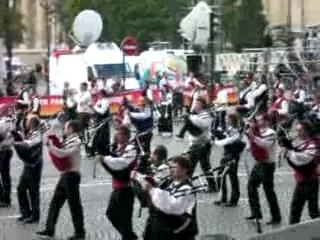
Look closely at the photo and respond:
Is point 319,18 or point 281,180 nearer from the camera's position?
point 281,180

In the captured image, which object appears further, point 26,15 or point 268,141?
point 26,15

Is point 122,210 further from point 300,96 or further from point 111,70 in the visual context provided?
point 111,70

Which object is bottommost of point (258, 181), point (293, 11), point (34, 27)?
point (258, 181)

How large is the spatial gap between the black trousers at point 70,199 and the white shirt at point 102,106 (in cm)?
1232

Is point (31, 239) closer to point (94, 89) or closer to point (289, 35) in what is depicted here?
point (94, 89)

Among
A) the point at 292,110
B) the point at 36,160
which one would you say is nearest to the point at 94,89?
the point at 292,110

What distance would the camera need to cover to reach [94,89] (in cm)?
3603

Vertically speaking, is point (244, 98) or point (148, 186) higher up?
point (244, 98)

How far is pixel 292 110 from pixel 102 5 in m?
42.1

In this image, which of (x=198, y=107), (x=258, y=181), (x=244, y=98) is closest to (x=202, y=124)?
(x=198, y=107)

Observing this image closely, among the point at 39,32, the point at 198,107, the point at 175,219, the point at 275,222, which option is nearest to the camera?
the point at 175,219

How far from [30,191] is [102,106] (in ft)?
36.4

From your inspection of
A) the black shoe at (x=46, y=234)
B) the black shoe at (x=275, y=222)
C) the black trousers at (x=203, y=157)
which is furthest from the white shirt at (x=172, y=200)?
the black trousers at (x=203, y=157)

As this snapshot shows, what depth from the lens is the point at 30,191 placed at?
17.8 metres
